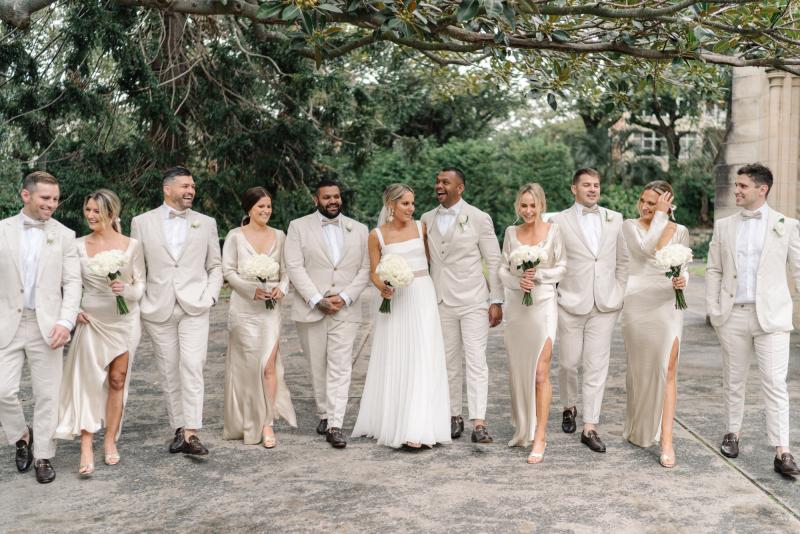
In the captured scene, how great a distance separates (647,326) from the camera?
22.3 feet

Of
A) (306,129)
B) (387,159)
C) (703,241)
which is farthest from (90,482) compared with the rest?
(703,241)

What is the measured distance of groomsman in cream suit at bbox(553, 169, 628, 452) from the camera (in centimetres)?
708

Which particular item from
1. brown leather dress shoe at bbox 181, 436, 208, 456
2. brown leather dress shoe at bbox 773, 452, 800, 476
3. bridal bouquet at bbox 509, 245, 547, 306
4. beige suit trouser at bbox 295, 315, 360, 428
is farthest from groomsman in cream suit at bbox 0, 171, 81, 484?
brown leather dress shoe at bbox 773, 452, 800, 476

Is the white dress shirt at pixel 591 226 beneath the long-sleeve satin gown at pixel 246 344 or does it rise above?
above

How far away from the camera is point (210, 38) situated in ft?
43.9

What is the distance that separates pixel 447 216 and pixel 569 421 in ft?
6.79

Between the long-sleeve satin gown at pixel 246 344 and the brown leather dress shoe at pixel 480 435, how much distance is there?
5.57 feet

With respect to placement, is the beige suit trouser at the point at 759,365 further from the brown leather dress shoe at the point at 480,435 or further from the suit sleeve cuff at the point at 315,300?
the suit sleeve cuff at the point at 315,300

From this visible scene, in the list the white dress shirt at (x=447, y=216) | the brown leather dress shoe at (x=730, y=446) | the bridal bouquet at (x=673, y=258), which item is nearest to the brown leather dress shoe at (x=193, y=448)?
the white dress shirt at (x=447, y=216)

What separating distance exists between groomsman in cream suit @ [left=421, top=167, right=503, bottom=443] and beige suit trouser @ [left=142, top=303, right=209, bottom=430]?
6.71 feet

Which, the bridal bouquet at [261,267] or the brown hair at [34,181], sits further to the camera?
the bridal bouquet at [261,267]

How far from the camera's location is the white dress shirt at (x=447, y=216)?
741 cm

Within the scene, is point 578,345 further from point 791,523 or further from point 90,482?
point 90,482

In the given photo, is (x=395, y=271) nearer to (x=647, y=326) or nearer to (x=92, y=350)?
(x=647, y=326)
